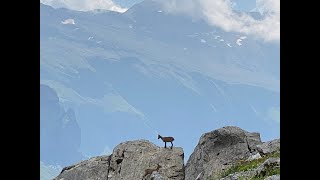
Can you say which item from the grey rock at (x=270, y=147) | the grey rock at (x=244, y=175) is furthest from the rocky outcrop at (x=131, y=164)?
the grey rock at (x=244, y=175)

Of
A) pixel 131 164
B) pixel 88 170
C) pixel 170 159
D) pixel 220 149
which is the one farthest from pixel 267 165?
pixel 88 170

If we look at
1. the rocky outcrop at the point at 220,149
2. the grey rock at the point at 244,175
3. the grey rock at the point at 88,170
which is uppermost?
the rocky outcrop at the point at 220,149

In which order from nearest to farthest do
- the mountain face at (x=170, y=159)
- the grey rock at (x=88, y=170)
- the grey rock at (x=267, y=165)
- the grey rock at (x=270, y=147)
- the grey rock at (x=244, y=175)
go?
the grey rock at (x=267, y=165) → the grey rock at (x=244, y=175) → the grey rock at (x=270, y=147) → the mountain face at (x=170, y=159) → the grey rock at (x=88, y=170)

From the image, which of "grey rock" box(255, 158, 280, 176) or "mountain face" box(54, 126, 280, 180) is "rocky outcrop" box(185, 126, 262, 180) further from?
Result: "grey rock" box(255, 158, 280, 176)

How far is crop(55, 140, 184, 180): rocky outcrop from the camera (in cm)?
3594

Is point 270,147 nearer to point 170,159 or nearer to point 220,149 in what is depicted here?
point 220,149

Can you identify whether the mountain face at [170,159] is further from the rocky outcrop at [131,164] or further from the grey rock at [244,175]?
the grey rock at [244,175]

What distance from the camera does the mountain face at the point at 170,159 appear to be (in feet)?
116

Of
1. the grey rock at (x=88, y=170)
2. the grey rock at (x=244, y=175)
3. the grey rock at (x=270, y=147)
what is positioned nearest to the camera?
the grey rock at (x=244, y=175)

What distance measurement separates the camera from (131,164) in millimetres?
37000
